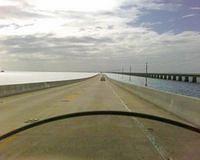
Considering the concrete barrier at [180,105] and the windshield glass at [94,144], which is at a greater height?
the windshield glass at [94,144]

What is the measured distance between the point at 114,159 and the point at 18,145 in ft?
9.32

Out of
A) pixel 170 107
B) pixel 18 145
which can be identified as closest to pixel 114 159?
pixel 18 145

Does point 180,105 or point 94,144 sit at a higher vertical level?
point 94,144

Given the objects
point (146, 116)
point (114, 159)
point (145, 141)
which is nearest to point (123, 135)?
point (145, 141)

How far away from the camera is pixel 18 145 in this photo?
28.3 ft

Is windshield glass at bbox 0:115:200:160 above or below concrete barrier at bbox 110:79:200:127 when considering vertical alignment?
above

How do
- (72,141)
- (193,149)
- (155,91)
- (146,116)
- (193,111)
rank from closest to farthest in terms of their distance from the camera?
1. (146,116)
2. (72,141)
3. (193,149)
4. (193,111)
5. (155,91)

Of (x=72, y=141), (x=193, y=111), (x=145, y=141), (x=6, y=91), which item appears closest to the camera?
(x=72, y=141)

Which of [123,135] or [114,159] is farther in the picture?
[123,135]

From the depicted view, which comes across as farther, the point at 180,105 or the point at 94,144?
the point at 180,105

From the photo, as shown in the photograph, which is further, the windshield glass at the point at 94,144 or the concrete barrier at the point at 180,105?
the concrete barrier at the point at 180,105

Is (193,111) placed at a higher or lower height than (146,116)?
lower

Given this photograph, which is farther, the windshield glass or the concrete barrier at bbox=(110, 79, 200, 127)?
the concrete barrier at bbox=(110, 79, 200, 127)

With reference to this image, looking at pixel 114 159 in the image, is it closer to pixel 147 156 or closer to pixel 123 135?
pixel 147 156
